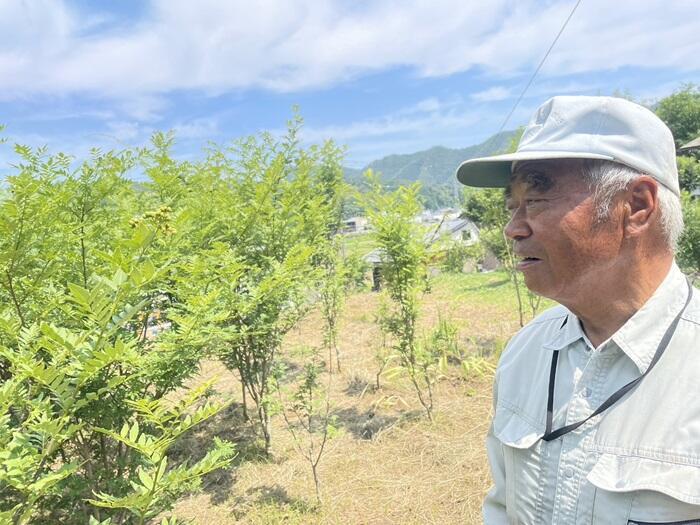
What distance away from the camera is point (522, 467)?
1051mm

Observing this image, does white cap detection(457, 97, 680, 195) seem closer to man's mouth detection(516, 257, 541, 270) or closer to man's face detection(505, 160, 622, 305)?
man's face detection(505, 160, 622, 305)

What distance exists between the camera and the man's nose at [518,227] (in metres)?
1.05

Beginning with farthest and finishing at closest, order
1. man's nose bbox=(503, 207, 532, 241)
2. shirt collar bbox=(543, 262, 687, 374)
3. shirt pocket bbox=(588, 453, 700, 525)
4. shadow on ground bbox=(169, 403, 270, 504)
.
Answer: shadow on ground bbox=(169, 403, 270, 504) → man's nose bbox=(503, 207, 532, 241) → shirt collar bbox=(543, 262, 687, 374) → shirt pocket bbox=(588, 453, 700, 525)

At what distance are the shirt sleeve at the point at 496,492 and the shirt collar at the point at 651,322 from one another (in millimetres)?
411

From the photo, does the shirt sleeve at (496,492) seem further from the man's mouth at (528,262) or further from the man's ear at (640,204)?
the man's ear at (640,204)

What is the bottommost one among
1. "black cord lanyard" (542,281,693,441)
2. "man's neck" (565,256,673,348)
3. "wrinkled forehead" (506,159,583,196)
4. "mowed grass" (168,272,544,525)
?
"mowed grass" (168,272,544,525)

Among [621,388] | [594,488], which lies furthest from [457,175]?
[594,488]

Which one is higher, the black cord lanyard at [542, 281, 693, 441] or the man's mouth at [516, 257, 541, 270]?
the man's mouth at [516, 257, 541, 270]

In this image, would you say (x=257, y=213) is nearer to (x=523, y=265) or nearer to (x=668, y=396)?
(x=523, y=265)

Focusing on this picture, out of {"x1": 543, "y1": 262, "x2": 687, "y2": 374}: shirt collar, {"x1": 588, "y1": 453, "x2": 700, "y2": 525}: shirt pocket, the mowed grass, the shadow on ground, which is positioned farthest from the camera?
the shadow on ground

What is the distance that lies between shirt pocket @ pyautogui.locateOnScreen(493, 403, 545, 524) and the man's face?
0.33 m

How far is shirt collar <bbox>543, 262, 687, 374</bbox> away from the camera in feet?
3.04

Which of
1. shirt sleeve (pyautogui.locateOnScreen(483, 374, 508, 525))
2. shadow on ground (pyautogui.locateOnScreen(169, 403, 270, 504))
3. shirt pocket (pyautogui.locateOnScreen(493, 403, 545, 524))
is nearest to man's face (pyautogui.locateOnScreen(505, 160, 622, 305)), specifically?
shirt pocket (pyautogui.locateOnScreen(493, 403, 545, 524))

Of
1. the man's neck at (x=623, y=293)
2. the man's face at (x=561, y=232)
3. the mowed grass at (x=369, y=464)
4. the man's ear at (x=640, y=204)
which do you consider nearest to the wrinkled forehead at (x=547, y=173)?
the man's face at (x=561, y=232)
